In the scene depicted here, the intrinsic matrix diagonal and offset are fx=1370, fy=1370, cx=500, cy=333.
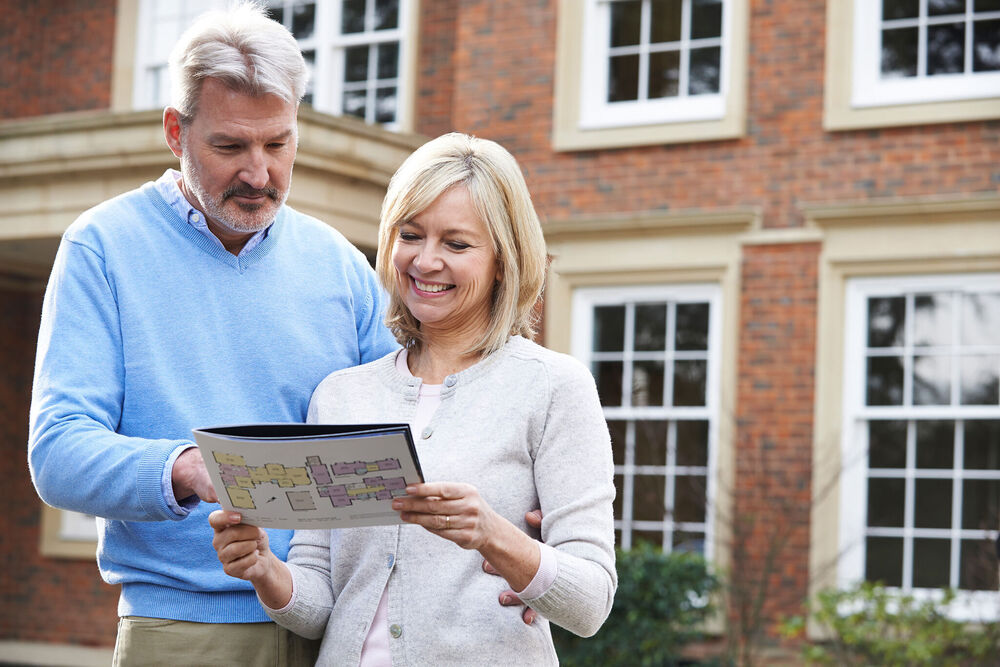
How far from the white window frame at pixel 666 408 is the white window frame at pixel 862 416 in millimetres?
920

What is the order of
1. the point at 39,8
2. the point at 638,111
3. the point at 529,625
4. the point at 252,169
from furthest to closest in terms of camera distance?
the point at 39,8, the point at 638,111, the point at 252,169, the point at 529,625

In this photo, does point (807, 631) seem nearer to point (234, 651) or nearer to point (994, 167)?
point (994, 167)

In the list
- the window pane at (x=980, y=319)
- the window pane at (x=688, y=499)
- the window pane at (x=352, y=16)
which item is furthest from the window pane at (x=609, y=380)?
the window pane at (x=352, y=16)

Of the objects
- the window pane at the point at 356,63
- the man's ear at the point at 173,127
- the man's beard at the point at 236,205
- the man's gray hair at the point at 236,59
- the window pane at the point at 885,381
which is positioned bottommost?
the window pane at the point at 885,381

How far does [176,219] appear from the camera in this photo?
2797mm

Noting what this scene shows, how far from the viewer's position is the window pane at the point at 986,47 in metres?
9.62

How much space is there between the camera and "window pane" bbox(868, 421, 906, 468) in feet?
31.3

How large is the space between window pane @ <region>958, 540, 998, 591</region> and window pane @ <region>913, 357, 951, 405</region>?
1.00 metres

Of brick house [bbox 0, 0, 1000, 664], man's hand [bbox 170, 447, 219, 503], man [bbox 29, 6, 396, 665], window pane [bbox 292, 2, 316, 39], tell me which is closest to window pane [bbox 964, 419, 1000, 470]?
brick house [bbox 0, 0, 1000, 664]

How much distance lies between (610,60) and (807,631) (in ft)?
15.1

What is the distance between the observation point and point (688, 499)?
1005cm

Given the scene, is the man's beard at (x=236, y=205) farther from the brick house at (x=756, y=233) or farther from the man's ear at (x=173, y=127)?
the brick house at (x=756, y=233)

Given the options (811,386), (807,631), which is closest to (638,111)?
(811,386)

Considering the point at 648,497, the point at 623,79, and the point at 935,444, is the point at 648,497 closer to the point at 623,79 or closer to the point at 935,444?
the point at 935,444
